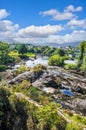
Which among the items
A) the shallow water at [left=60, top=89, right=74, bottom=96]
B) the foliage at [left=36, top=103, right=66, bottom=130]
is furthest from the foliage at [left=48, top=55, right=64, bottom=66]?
the foliage at [left=36, top=103, right=66, bottom=130]

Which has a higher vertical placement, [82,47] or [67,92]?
[82,47]

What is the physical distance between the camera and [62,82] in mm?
74125

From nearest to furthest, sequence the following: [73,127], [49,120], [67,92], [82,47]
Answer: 1. [73,127]
2. [49,120]
3. [67,92]
4. [82,47]

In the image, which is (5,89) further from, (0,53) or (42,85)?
(0,53)

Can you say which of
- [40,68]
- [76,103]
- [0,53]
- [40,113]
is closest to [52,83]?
[40,68]

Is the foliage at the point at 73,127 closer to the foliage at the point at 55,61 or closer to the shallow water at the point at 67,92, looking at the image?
the shallow water at the point at 67,92

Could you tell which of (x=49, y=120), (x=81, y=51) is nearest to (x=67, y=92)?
(x=49, y=120)

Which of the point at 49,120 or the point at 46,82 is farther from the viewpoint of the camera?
the point at 46,82

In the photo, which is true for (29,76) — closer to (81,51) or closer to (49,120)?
(49,120)

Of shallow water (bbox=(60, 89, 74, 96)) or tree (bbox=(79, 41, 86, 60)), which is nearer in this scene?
shallow water (bbox=(60, 89, 74, 96))

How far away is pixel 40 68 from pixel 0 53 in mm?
51796

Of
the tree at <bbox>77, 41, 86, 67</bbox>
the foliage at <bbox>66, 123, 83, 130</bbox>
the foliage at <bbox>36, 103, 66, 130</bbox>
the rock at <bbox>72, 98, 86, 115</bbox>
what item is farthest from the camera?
the tree at <bbox>77, 41, 86, 67</bbox>

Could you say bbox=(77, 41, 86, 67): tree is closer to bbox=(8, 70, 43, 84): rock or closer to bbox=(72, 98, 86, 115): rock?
bbox=(8, 70, 43, 84): rock

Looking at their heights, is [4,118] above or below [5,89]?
below
